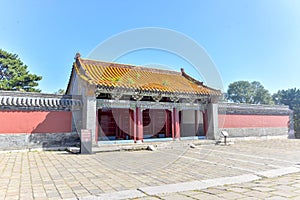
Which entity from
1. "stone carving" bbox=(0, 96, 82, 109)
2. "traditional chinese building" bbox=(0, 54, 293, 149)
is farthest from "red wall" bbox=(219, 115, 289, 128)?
"stone carving" bbox=(0, 96, 82, 109)

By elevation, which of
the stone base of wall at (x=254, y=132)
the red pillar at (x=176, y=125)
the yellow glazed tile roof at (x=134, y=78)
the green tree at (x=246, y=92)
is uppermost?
the green tree at (x=246, y=92)

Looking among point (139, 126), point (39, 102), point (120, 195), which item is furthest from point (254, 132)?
point (120, 195)

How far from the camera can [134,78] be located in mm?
12055

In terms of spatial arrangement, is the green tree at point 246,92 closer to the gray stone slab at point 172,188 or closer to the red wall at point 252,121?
the red wall at point 252,121

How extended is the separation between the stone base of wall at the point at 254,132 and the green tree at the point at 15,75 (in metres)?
19.3

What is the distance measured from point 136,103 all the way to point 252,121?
8.63 meters

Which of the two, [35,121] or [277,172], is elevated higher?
[35,121]

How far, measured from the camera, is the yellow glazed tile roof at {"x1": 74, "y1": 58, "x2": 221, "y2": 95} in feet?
32.6

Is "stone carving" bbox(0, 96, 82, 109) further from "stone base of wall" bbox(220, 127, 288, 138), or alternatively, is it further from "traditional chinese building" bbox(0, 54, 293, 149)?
A: "stone base of wall" bbox(220, 127, 288, 138)

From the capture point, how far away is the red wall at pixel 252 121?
13.2 metres

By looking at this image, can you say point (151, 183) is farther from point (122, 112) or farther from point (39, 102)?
point (122, 112)

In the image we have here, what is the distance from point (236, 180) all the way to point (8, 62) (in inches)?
996

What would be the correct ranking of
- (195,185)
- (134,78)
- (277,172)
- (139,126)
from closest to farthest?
1. (195,185)
2. (277,172)
3. (139,126)
4. (134,78)

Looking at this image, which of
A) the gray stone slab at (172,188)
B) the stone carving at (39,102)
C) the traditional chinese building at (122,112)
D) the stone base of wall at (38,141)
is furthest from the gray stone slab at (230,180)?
the stone carving at (39,102)
